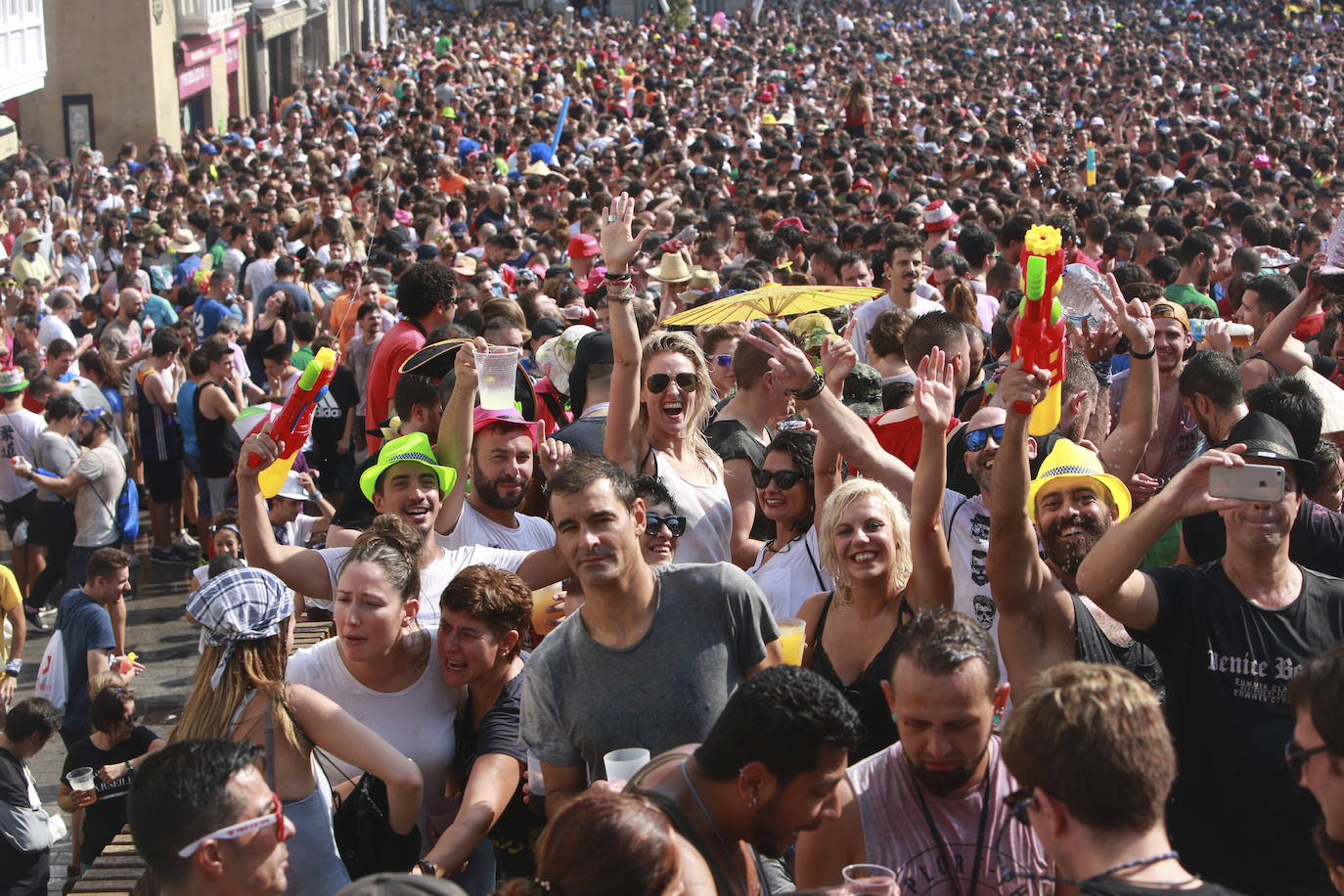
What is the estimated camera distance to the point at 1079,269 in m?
6.62

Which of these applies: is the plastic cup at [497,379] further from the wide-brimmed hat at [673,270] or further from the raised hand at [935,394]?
the wide-brimmed hat at [673,270]

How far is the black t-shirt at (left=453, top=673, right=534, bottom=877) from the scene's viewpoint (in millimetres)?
3770

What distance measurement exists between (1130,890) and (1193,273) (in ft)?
24.1

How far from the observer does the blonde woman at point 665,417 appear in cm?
475

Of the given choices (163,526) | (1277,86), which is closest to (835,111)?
(1277,86)

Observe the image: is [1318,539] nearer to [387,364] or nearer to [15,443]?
[387,364]

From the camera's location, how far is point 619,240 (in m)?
5.06

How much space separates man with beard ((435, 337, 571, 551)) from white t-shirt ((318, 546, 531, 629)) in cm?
18

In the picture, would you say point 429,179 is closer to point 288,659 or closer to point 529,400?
point 529,400

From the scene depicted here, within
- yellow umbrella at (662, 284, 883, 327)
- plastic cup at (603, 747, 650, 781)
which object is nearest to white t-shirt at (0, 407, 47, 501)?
yellow umbrella at (662, 284, 883, 327)

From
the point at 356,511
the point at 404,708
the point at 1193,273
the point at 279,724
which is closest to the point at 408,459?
the point at 356,511

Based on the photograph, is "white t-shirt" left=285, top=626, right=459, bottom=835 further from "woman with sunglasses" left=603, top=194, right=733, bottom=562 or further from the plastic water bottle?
the plastic water bottle

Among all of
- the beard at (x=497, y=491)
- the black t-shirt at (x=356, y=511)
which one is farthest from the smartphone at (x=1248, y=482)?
the black t-shirt at (x=356, y=511)

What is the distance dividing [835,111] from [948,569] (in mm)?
26655
